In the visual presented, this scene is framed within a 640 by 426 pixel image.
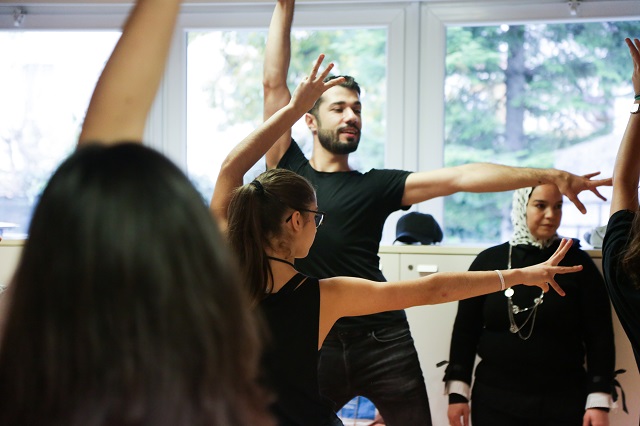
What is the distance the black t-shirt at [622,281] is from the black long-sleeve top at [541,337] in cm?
109

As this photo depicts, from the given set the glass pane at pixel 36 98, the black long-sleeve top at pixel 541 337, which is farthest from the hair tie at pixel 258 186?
the glass pane at pixel 36 98

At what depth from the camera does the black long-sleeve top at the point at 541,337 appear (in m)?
2.97

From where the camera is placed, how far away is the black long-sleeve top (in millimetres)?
2967

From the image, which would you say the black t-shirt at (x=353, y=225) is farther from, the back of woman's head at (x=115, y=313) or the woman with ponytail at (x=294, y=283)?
the back of woman's head at (x=115, y=313)

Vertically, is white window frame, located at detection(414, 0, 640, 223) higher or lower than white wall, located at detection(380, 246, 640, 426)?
higher

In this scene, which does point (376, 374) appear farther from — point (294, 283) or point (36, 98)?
point (36, 98)

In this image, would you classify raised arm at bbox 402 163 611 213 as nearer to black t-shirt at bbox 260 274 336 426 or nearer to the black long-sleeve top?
the black long-sleeve top

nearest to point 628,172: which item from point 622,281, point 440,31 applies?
point 622,281

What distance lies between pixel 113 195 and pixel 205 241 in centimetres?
8

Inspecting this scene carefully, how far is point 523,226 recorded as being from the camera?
125 inches

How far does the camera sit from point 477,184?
265 centimetres

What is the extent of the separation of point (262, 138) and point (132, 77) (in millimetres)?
1226

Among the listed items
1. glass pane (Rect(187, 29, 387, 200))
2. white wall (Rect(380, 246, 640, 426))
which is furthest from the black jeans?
glass pane (Rect(187, 29, 387, 200))

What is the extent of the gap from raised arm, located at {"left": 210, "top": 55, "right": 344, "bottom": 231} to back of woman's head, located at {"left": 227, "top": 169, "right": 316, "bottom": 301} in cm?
7
